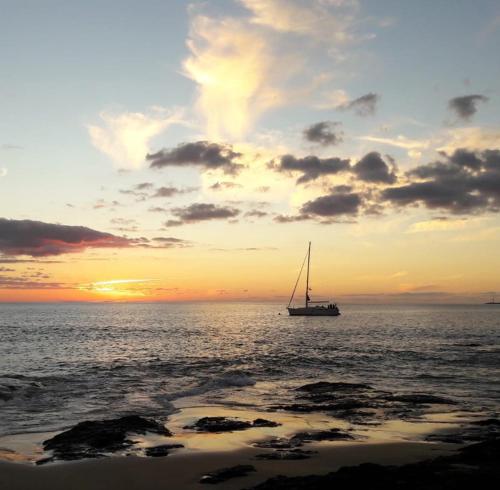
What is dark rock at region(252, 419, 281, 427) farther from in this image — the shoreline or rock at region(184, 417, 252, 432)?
the shoreline

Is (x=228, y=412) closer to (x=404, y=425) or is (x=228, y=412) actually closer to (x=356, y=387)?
(x=404, y=425)

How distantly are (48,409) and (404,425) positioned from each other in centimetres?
1503

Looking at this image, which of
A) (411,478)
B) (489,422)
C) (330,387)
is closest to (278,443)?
(411,478)

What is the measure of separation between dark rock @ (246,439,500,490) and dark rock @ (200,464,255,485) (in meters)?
1.19

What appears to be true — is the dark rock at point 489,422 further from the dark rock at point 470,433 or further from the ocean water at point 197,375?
the ocean water at point 197,375

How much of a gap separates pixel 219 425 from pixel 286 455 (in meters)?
4.71

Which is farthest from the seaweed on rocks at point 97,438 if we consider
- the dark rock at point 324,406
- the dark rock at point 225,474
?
the dark rock at point 324,406

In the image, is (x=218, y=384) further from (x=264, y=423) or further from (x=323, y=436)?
(x=323, y=436)

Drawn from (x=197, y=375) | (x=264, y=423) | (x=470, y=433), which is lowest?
(x=197, y=375)

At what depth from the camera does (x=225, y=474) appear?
12.0 m

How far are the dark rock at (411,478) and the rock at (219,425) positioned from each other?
21.4ft

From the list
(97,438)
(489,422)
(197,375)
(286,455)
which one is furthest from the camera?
(197,375)

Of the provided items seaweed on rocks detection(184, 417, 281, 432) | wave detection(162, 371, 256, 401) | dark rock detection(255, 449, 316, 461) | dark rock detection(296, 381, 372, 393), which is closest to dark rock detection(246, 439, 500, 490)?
dark rock detection(255, 449, 316, 461)

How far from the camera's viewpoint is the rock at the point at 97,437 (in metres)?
14.0
